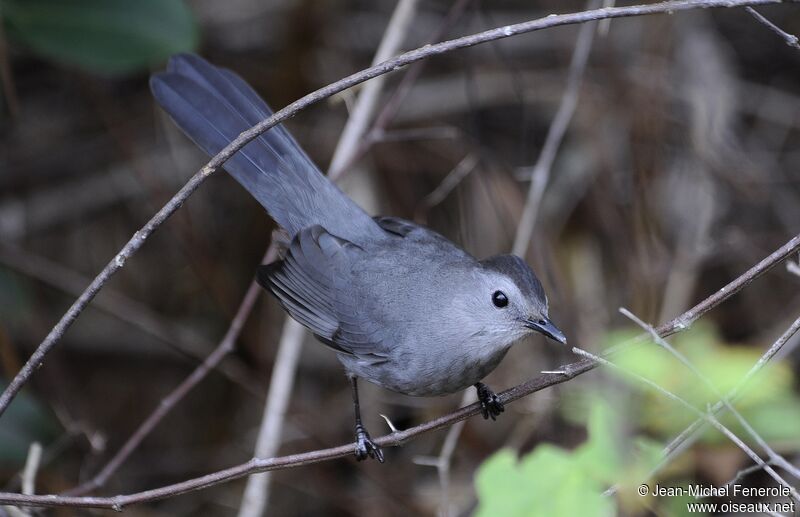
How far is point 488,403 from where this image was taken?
9.25ft

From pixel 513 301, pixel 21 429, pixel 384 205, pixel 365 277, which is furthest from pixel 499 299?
pixel 384 205

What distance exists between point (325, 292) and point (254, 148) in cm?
56

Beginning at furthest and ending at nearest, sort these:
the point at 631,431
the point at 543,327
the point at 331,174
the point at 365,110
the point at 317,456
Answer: the point at 365,110 → the point at 331,174 → the point at 543,327 → the point at 317,456 → the point at 631,431

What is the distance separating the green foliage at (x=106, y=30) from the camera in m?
3.88

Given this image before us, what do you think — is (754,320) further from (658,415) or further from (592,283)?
(658,415)

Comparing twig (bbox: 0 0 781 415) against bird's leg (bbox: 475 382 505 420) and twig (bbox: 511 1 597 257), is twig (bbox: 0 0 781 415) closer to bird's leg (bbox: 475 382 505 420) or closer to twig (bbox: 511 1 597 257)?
bird's leg (bbox: 475 382 505 420)

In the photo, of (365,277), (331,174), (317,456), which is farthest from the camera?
(331,174)

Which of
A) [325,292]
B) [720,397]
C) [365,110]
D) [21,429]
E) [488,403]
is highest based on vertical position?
[365,110]

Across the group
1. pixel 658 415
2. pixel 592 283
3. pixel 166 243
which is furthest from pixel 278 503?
pixel 658 415

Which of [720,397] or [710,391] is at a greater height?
[710,391]

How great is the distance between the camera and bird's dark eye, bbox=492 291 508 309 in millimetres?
2785

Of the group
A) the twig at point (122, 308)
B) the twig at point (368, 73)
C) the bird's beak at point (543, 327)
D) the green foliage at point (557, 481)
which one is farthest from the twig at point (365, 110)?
the green foliage at point (557, 481)

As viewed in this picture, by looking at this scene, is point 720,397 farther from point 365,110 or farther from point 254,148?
point 365,110

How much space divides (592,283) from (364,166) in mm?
1428
